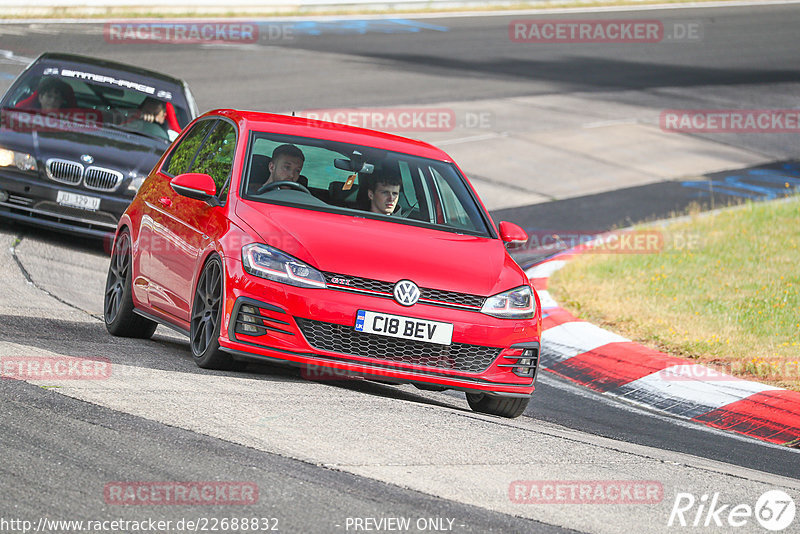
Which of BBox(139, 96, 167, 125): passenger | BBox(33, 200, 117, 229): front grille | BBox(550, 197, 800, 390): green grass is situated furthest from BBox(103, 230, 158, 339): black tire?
BBox(139, 96, 167, 125): passenger

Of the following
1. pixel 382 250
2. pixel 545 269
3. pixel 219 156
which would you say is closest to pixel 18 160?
pixel 219 156

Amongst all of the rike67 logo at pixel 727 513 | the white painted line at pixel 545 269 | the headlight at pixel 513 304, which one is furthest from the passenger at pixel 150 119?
the rike67 logo at pixel 727 513

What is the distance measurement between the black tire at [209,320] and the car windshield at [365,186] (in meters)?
0.58

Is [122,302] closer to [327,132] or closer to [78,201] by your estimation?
[327,132]

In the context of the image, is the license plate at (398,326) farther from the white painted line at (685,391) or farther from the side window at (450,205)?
the white painted line at (685,391)

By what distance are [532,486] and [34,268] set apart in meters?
6.53

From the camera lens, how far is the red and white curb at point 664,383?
28.2 ft

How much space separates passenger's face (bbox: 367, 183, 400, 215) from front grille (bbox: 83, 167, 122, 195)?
4788 millimetres

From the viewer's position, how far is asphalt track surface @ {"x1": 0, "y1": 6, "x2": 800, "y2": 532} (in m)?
5.20

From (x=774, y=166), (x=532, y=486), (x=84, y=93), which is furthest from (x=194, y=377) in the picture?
(x=774, y=166)

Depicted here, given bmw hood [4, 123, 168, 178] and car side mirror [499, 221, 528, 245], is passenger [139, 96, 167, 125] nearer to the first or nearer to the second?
bmw hood [4, 123, 168, 178]

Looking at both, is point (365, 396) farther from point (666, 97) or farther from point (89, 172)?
point (666, 97)

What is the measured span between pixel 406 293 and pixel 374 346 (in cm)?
34

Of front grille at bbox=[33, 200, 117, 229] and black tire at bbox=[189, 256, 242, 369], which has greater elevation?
black tire at bbox=[189, 256, 242, 369]
